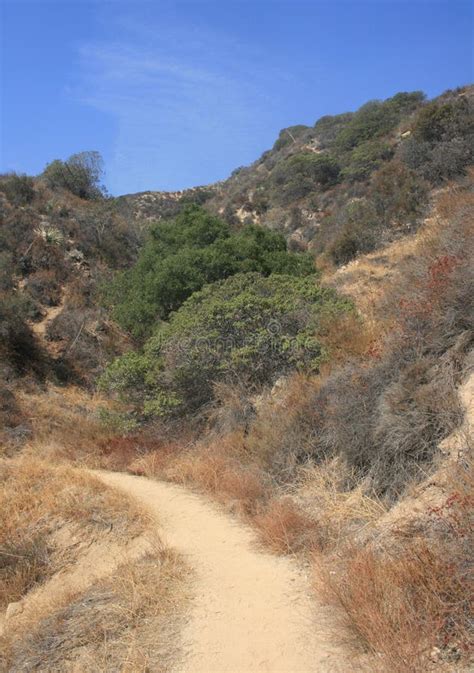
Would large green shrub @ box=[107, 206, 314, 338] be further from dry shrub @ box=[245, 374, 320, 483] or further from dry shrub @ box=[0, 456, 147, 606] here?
dry shrub @ box=[0, 456, 147, 606]

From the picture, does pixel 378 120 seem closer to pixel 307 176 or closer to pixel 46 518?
pixel 307 176

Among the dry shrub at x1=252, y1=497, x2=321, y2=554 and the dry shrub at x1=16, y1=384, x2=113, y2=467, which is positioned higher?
the dry shrub at x1=16, y1=384, x2=113, y2=467

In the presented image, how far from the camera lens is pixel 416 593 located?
12.4ft

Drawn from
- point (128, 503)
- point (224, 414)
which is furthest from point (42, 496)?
point (224, 414)

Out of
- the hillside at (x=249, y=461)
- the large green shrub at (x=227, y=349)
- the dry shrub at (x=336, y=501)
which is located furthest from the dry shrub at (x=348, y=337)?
the dry shrub at (x=336, y=501)

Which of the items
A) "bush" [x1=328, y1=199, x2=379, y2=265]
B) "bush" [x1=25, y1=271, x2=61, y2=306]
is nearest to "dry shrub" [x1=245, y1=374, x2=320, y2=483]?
"bush" [x1=328, y1=199, x2=379, y2=265]

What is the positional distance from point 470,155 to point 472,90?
14.5m

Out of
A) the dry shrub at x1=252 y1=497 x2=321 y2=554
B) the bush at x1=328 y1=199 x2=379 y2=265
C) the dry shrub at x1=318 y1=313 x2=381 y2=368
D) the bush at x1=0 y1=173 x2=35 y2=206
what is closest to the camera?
the dry shrub at x1=252 y1=497 x2=321 y2=554

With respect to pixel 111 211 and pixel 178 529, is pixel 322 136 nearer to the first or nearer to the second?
pixel 111 211

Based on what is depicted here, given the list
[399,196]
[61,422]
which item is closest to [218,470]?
[61,422]

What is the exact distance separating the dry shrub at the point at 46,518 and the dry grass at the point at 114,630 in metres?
1.51

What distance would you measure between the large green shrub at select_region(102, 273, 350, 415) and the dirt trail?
409cm

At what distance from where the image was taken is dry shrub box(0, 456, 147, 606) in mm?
6750

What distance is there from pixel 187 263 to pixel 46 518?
31.1 feet
